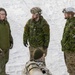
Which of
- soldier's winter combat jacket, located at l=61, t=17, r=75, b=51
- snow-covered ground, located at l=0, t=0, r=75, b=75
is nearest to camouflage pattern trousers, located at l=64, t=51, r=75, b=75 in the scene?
soldier's winter combat jacket, located at l=61, t=17, r=75, b=51

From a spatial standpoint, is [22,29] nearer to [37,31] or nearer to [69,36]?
[37,31]

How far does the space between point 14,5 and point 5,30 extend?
31.5 ft

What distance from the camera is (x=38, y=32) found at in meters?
10.7

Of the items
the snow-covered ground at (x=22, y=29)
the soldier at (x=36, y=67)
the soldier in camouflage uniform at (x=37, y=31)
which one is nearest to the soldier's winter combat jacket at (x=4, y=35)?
the soldier in camouflage uniform at (x=37, y=31)

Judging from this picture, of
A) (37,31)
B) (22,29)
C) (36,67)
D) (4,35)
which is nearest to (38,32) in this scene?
(37,31)

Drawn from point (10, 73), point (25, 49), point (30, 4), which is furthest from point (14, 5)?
point (10, 73)

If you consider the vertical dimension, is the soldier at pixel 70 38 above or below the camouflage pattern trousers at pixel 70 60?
above

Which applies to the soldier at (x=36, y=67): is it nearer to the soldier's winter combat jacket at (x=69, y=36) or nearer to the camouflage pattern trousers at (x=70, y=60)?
the soldier's winter combat jacket at (x=69, y=36)

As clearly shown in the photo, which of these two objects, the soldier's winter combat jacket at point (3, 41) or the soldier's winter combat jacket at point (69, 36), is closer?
the soldier's winter combat jacket at point (69, 36)

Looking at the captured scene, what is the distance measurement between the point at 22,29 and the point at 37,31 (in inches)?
238

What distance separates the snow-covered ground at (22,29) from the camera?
12.3 m

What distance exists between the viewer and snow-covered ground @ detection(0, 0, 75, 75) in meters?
12.3

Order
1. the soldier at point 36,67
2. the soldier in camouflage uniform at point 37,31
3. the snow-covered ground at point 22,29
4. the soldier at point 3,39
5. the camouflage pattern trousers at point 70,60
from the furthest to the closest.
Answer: the snow-covered ground at point 22,29 → the soldier in camouflage uniform at point 37,31 → the soldier at point 3,39 → the camouflage pattern trousers at point 70,60 → the soldier at point 36,67

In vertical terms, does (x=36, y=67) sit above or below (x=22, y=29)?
above
